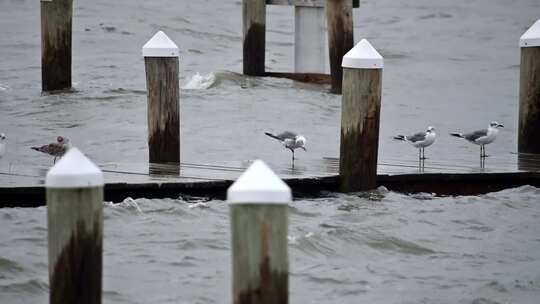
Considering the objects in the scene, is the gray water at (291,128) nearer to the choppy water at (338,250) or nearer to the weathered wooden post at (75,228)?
the choppy water at (338,250)

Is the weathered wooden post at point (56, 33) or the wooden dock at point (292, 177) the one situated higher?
the weathered wooden post at point (56, 33)

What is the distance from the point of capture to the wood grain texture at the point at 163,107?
1180cm

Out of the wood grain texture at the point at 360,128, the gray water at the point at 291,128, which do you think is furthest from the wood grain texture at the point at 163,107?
the wood grain texture at the point at 360,128

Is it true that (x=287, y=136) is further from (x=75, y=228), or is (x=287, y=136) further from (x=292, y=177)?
(x=75, y=228)

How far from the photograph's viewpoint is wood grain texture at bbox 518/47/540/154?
512 inches

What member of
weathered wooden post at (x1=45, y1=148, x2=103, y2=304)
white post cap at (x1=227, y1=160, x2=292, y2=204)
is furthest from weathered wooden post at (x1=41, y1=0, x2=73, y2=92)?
white post cap at (x1=227, y1=160, x2=292, y2=204)

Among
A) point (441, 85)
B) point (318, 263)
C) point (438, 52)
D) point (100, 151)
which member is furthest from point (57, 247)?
point (438, 52)

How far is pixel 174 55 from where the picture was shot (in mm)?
11805

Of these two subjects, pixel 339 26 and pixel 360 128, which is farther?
pixel 339 26

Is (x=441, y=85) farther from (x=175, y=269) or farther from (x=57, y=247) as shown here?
(x=57, y=247)

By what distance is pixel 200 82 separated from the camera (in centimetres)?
2256

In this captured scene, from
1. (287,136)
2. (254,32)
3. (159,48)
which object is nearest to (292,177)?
(287,136)

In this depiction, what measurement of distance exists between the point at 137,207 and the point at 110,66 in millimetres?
14728

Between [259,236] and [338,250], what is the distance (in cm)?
500
